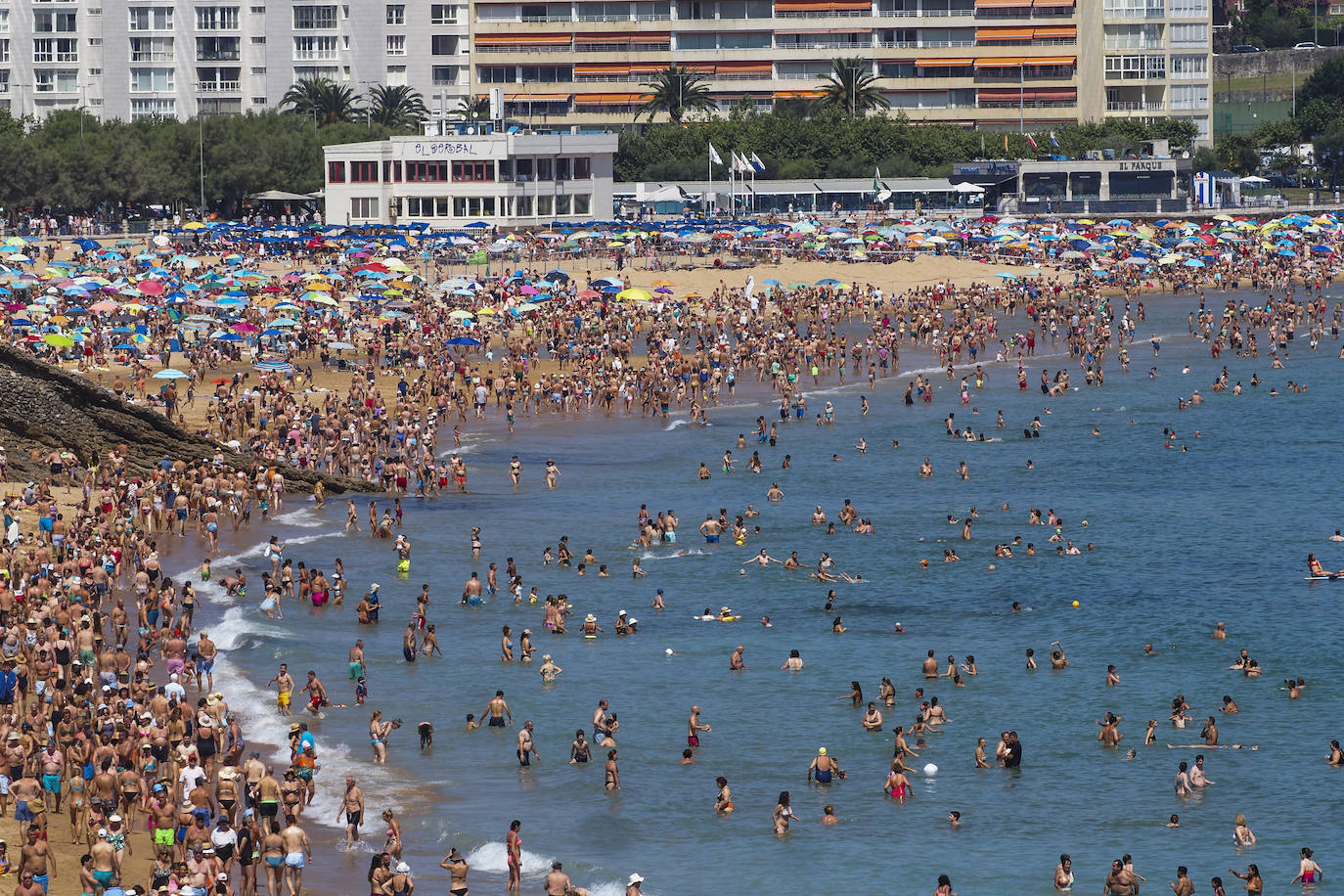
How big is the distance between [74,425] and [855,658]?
69.7ft

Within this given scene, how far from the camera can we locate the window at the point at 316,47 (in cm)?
12825

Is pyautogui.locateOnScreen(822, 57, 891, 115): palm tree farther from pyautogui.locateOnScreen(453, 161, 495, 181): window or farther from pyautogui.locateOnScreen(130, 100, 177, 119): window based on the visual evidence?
pyautogui.locateOnScreen(130, 100, 177, 119): window

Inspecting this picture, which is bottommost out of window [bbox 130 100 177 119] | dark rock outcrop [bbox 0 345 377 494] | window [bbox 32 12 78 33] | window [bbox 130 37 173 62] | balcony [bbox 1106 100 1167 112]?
dark rock outcrop [bbox 0 345 377 494]

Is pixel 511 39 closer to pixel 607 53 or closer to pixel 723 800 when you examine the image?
pixel 607 53

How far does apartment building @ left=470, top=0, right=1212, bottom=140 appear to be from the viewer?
130 metres

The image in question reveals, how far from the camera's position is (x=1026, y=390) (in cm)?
6506

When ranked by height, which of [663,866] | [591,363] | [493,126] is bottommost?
[663,866]

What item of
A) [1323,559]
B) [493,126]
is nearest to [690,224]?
[493,126]

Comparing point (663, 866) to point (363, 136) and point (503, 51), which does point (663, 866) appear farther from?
point (503, 51)

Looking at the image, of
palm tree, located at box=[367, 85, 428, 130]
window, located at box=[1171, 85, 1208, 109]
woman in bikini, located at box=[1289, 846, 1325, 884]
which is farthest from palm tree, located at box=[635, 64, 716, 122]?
woman in bikini, located at box=[1289, 846, 1325, 884]

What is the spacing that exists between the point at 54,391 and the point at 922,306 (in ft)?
148

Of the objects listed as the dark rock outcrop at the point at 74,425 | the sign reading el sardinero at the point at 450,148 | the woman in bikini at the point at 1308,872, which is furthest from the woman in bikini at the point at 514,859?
the sign reading el sardinero at the point at 450,148

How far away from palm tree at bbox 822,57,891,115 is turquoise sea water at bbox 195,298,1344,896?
72.6 metres

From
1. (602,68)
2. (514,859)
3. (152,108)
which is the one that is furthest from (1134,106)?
(514,859)
